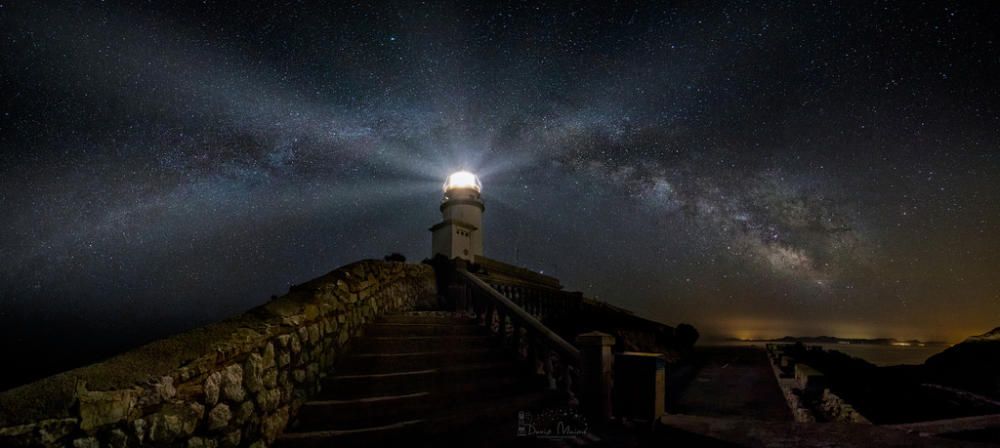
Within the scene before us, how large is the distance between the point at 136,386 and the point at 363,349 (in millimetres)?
3529

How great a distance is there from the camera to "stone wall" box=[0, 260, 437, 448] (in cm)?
241

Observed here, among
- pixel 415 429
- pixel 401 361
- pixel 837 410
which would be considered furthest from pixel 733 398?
pixel 415 429

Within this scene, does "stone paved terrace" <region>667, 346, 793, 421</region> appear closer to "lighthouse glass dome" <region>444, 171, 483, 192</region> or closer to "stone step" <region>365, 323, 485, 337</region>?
"stone step" <region>365, 323, 485, 337</region>

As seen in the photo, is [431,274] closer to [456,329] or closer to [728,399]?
[456,329]

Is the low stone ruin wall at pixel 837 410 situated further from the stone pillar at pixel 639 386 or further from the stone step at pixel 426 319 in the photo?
the stone step at pixel 426 319

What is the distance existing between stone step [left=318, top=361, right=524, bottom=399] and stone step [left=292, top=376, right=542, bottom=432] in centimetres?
16

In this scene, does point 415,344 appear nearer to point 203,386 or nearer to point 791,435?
point 203,386

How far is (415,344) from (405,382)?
48.2 inches

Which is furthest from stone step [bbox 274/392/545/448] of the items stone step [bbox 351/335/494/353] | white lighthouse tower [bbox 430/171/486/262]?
white lighthouse tower [bbox 430/171/486/262]

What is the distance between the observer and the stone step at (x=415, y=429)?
4207mm

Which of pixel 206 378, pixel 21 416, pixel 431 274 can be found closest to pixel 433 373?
pixel 206 378

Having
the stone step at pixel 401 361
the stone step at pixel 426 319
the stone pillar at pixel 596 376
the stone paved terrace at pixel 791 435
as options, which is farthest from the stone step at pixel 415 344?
the stone paved terrace at pixel 791 435

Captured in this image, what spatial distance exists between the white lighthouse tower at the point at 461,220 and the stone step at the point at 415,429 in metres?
13.8

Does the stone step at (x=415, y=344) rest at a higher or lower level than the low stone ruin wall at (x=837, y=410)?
higher
